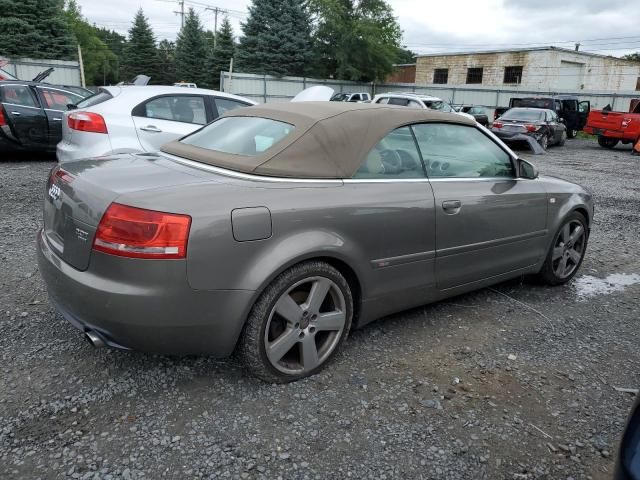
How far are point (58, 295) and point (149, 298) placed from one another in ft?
2.19

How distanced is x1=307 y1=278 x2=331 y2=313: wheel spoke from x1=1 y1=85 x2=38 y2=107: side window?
8.32 metres

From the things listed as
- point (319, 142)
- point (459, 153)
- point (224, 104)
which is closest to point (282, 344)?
point (319, 142)

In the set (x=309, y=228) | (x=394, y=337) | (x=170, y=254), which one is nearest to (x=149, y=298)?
(x=170, y=254)

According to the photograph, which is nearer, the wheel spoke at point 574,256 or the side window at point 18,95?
the wheel spoke at point 574,256

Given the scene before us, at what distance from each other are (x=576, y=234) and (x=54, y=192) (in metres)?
4.11

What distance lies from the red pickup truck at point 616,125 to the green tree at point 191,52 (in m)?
38.6

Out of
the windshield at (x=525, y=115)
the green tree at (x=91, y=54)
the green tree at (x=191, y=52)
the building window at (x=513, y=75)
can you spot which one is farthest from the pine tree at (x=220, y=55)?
the windshield at (x=525, y=115)

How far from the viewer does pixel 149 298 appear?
7.64 feet

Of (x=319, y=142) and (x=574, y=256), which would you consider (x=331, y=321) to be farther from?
(x=574, y=256)

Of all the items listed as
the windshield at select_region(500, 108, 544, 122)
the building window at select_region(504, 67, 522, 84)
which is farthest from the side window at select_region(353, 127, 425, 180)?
the building window at select_region(504, 67, 522, 84)

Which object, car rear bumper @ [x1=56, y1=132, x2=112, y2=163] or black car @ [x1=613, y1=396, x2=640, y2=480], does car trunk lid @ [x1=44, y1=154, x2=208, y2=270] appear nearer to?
black car @ [x1=613, y1=396, x2=640, y2=480]

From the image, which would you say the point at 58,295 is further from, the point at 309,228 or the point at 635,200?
the point at 635,200

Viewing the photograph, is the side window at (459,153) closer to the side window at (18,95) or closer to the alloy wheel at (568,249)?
the alloy wheel at (568,249)

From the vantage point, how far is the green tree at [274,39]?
113 feet
